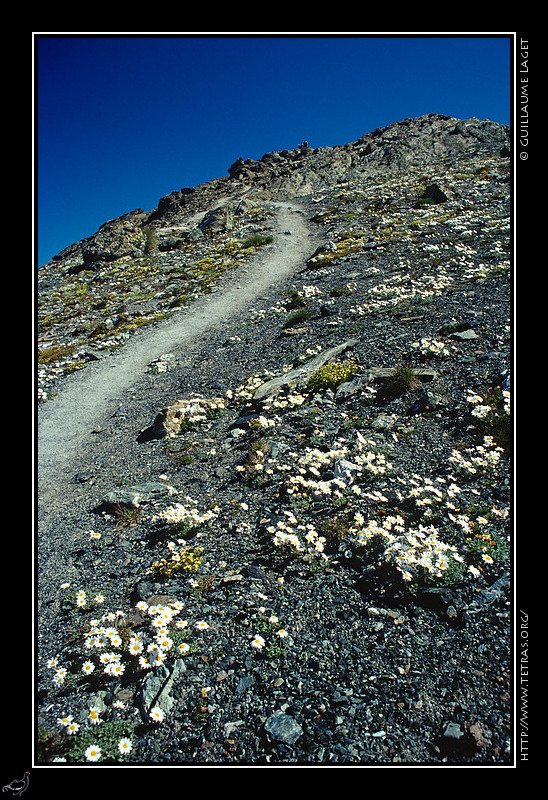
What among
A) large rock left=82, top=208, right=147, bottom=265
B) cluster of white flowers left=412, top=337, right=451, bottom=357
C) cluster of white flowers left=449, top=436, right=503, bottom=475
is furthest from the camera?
large rock left=82, top=208, right=147, bottom=265

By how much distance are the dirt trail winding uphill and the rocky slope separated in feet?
0.56

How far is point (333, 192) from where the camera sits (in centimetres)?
5719

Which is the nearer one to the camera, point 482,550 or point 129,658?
point 129,658

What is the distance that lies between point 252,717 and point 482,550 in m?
3.41
